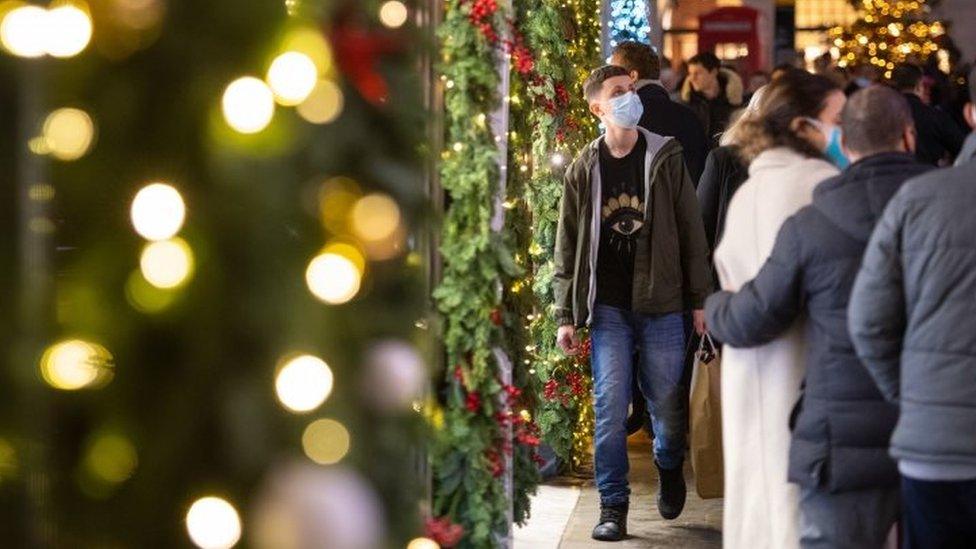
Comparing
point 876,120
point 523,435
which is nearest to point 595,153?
point 523,435

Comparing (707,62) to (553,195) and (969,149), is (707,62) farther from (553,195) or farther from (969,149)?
(969,149)

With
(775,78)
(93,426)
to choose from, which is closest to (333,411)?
(93,426)

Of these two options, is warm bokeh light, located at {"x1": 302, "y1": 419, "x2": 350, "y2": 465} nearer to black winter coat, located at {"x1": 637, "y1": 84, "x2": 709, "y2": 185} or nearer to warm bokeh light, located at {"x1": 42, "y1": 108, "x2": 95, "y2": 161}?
warm bokeh light, located at {"x1": 42, "y1": 108, "x2": 95, "y2": 161}

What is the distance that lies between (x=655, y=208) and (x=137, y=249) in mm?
6218

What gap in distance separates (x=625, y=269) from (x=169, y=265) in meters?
6.24

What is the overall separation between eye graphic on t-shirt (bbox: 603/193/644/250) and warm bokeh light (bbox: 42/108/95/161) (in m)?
6.32

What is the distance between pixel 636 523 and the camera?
927 cm

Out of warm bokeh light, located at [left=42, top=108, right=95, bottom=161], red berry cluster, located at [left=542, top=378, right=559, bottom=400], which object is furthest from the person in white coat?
red berry cluster, located at [left=542, top=378, right=559, bottom=400]

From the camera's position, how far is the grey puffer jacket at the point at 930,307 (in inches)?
196

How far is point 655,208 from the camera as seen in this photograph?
8672mm

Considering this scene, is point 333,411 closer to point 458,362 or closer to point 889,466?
point 889,466

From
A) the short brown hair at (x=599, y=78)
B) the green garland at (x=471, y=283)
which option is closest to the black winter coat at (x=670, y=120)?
the short brown hair at (x=599, y=78)

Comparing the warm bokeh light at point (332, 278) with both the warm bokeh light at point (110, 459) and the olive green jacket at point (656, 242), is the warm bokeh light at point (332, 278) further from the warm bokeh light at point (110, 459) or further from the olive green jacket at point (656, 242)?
the olive green jacket at point (656, 242)

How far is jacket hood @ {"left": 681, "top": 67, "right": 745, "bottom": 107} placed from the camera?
14.6 m
